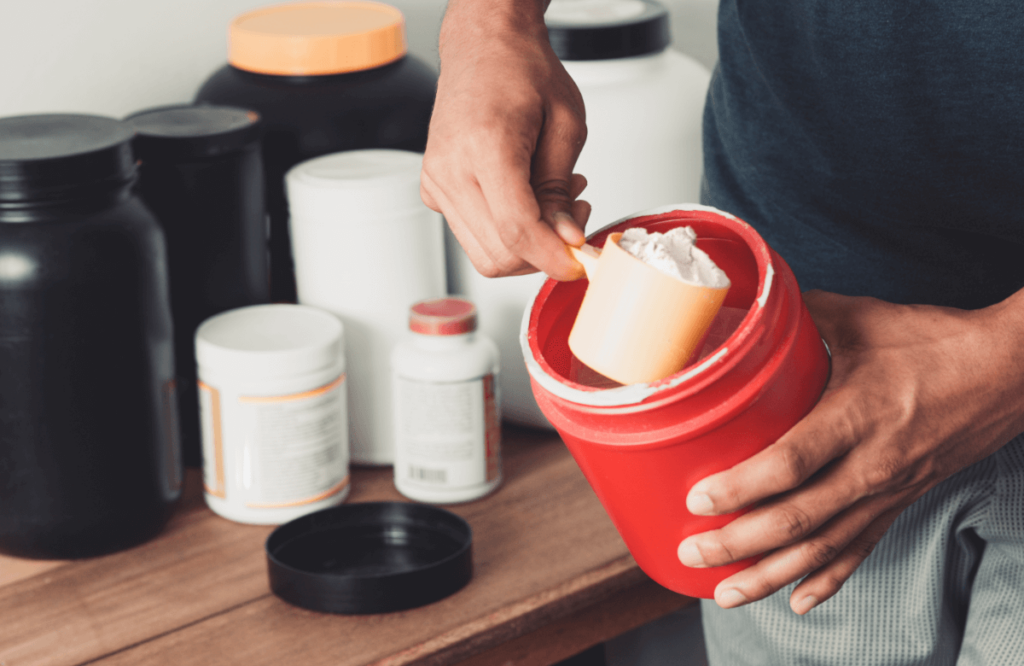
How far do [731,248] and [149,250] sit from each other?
1.52 feet

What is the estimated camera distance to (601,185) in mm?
979

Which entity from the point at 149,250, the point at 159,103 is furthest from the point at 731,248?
the point at 159,103

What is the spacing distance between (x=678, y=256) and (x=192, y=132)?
0.53m

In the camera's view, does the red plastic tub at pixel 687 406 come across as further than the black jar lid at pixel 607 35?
No

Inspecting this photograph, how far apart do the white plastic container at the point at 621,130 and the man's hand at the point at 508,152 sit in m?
0.32

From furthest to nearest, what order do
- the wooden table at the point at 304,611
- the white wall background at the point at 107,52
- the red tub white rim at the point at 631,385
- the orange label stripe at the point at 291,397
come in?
the white wall background at the point at 107,52 < the orange label stripe at the point at 291,397 < the wooden table at the point at 304,611 < the red tub white rim at the point at 631,385

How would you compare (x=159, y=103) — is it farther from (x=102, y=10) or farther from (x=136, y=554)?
(x=136, y=554)

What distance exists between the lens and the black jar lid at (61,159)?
0.75m

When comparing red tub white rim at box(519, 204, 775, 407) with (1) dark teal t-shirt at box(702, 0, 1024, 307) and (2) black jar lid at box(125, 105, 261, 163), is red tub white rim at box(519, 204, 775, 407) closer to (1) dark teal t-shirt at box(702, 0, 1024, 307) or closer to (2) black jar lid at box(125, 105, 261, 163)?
(1) dark teal t-shirt at box(702, 0, 1024, 307)

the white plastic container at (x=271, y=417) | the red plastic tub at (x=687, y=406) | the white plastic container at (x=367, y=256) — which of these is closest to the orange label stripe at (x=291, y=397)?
the white plastic container at (x=271, y=417)

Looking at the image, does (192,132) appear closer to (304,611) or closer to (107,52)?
(107,52)

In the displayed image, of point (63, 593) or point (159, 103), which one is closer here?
point (63, 593)

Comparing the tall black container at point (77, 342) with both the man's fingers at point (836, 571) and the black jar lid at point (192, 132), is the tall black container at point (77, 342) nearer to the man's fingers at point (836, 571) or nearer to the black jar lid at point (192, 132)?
the black jar lid at point (192, 132)

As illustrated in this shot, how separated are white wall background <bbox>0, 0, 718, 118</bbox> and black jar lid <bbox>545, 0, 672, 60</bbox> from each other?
1.18 ft
